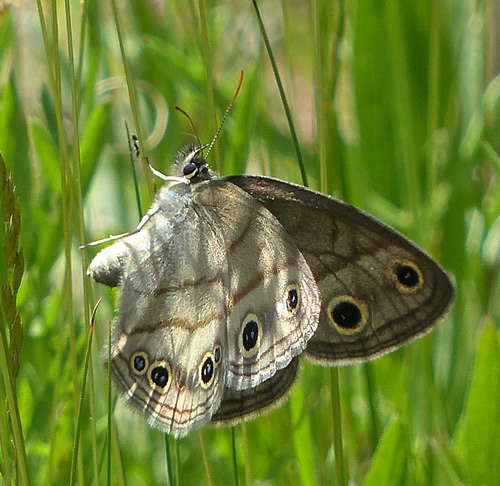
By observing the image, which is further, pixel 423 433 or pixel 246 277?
pixel 423 433

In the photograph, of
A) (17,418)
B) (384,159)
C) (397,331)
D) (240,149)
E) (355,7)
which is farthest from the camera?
(384,159)

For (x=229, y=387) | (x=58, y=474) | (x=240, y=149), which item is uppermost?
(x=240, y=149)

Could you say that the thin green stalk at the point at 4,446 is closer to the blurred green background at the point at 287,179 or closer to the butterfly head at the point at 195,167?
the blurred green background at the point at 287,179

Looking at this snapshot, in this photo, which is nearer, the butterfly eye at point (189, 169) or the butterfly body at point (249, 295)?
the butterfly body at point (249, 295)

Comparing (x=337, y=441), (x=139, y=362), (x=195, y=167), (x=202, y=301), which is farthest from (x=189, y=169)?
(x=337, y=441)

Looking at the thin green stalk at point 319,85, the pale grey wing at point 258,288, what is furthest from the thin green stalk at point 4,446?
the thin green stalk at point 319,85

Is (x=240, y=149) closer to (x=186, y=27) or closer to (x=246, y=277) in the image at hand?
(x=246, y=277)

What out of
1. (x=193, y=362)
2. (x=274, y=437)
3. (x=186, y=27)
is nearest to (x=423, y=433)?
(x=274, y=437)
